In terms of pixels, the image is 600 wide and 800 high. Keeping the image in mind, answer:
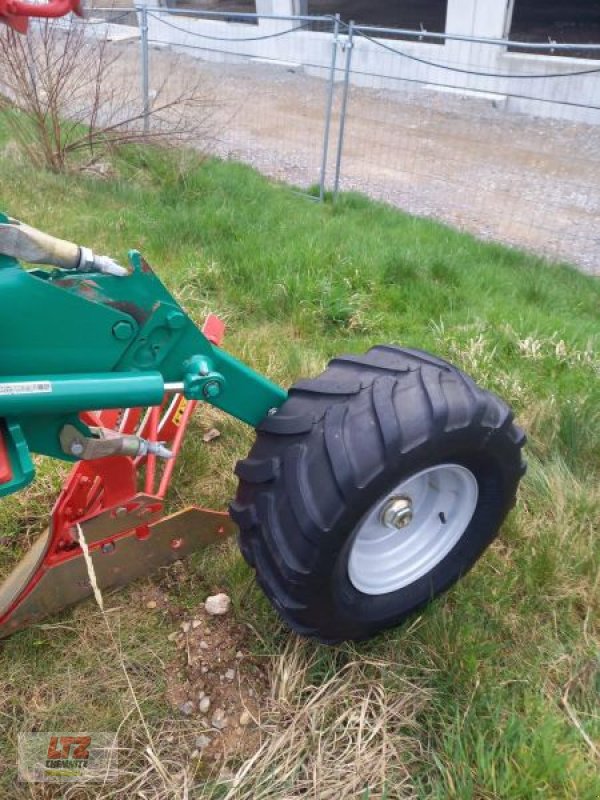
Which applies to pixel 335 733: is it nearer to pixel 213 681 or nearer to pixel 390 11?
pixel 213 681

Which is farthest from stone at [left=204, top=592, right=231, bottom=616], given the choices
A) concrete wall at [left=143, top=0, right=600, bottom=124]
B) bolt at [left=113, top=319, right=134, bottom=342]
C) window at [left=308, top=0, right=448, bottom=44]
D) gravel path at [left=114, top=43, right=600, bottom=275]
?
window at [left=308, top=0, right=448, bottom=44]

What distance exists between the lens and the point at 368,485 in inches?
71.6

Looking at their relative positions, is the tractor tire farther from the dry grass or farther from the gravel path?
the gravel path

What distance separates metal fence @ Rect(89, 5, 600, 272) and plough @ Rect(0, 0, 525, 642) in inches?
186

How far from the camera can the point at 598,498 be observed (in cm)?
274

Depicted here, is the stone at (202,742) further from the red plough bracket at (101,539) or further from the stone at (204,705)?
the red plough bracket at (101,539)

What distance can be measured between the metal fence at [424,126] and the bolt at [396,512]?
481 centimetres

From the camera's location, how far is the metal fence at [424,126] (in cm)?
715

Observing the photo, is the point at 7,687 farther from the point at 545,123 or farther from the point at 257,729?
the point at 545,123

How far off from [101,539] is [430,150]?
322 inches

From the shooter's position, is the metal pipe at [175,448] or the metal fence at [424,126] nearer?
the metal pipe at [175,448]

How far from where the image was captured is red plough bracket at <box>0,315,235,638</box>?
2.16 metres

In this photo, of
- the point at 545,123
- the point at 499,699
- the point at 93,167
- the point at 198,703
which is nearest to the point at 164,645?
the point at 198,703

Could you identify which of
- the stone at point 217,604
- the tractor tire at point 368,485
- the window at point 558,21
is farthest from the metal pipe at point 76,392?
the window at point 558,21
